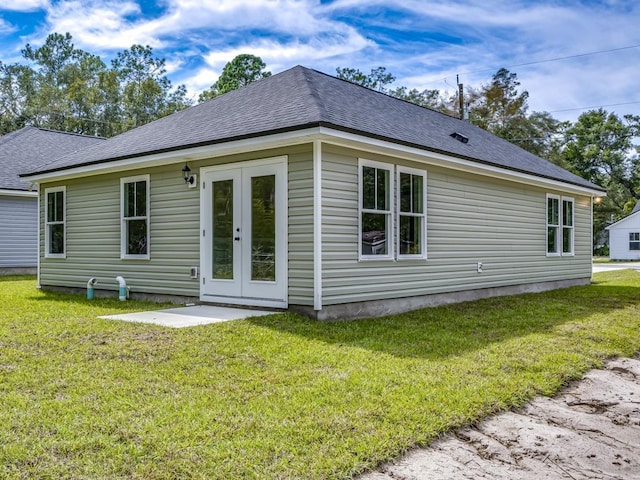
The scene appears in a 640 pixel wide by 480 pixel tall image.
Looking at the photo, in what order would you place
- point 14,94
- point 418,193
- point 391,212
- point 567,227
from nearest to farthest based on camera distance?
point 391,212 < point 418,193 < point 567,227 < point 14,94

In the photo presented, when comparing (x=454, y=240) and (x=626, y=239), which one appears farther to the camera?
(x=626, y=239)

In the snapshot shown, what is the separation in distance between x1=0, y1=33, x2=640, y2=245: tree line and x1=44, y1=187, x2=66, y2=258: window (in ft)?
78.4

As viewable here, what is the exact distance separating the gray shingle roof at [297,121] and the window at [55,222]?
589mm

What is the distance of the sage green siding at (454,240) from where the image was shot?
22.3 feet

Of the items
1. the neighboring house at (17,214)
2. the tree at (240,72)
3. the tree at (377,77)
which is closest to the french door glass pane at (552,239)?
the neighboring house at (17,214)

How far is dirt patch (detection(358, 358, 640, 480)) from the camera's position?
276 centimetres

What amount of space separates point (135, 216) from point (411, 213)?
4.55 m

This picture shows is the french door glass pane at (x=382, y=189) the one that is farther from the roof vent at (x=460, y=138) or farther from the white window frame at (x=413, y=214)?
the roof vent at (x=460, y=138)

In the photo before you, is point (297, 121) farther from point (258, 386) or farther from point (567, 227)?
point (567, 227)

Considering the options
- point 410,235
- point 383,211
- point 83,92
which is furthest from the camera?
point 83,92

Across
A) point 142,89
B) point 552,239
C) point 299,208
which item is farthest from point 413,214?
point 142,89

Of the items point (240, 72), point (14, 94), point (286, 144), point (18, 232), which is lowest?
point (18, 232)

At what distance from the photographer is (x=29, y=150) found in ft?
55.2

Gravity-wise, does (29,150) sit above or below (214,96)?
below
